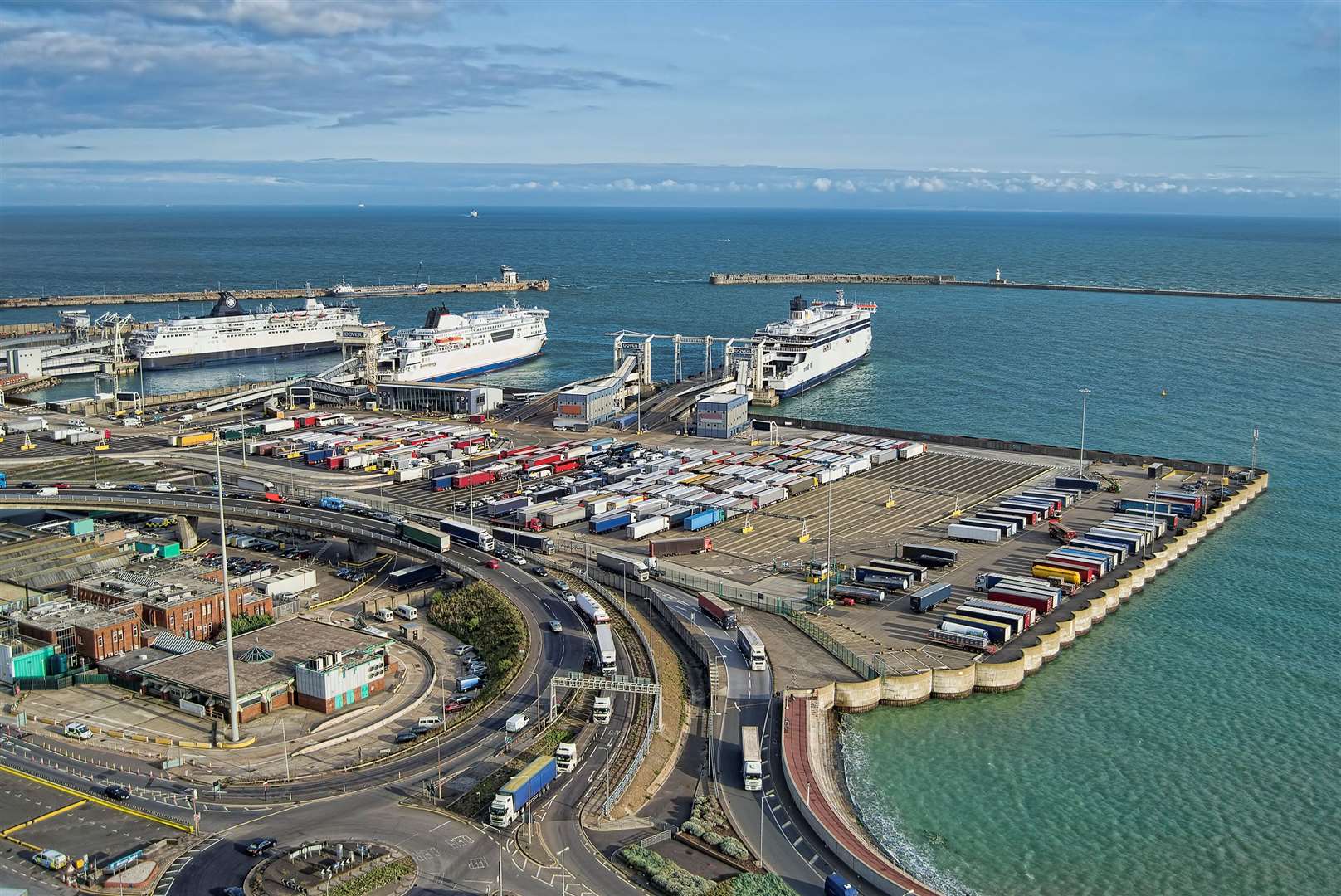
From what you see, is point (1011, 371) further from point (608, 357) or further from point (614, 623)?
point (614, 623)

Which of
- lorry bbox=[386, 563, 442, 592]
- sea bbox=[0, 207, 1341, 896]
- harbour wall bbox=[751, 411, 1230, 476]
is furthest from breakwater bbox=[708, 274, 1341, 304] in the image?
lorry bbox=[386, 563, 442, 592]

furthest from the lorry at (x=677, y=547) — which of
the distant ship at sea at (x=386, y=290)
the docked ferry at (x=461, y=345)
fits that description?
the distant ship at sea at (x=386, y=290)

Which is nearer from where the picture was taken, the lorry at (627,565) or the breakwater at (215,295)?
the lorry at (627,565)

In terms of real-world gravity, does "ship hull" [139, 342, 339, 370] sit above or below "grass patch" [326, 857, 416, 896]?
above

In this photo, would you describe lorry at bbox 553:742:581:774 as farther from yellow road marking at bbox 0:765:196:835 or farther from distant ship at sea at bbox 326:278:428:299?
distant ship at sea at bbox 326:278:428:299

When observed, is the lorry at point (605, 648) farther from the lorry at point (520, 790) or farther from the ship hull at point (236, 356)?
the ship hull at point (236, 356)
